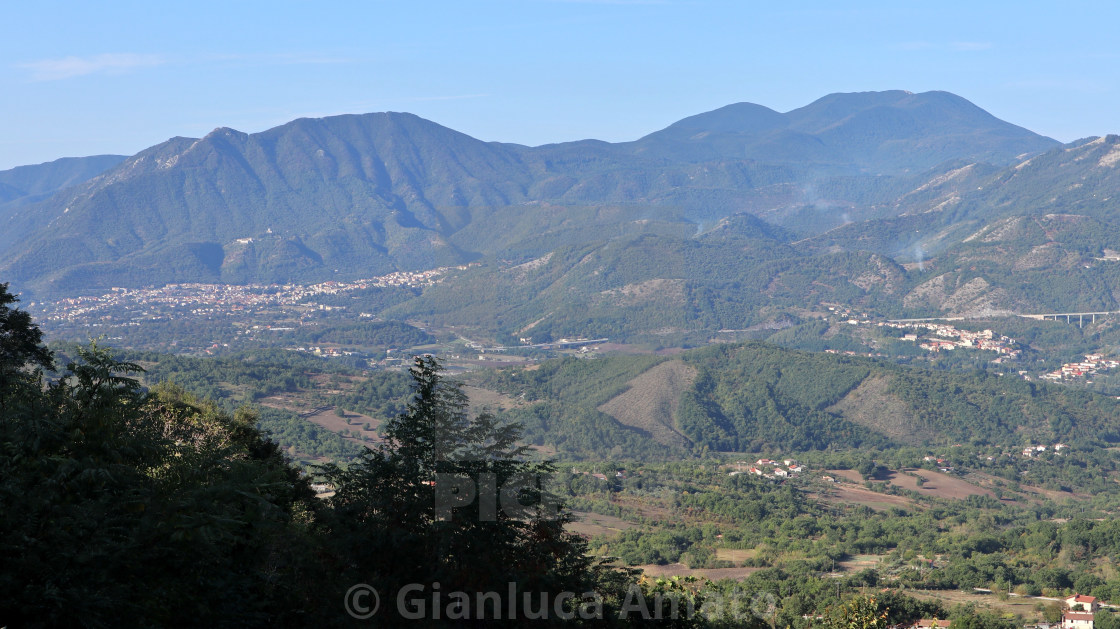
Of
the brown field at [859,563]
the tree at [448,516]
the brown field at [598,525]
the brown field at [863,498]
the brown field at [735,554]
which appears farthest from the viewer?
the brown field at [863,498]

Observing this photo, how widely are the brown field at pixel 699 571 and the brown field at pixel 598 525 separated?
7377 mm

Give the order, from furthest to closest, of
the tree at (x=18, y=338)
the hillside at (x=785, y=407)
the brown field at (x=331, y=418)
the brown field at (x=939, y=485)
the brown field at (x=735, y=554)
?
the hillside at (x=785, y=407)
the brown field at (x=331, y=418)
the brown field at (x=939, y=485)
the brown field at (x=735, y=554)
the tree at (x=18, y=338)

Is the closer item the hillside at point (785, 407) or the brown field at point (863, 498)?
the brown field at point (863, 498)

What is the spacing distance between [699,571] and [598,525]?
14.4 m

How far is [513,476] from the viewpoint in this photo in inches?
864

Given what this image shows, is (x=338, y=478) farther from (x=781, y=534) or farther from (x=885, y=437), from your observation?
(x=885, y=437)

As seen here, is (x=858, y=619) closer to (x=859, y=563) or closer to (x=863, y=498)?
(x=859, y=563)

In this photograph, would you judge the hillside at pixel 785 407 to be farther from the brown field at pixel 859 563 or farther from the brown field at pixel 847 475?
the brown field at pixel 859 563

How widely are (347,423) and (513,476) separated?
106m

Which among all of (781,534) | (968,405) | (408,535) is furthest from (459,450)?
(968,405)

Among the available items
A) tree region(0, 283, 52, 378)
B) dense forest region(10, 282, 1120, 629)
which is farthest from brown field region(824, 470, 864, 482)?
tree region(0, 283, 52, 378)

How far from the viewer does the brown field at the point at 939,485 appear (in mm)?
107438

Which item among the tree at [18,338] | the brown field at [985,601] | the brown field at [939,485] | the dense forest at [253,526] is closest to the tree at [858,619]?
the dense forest at [253,526]

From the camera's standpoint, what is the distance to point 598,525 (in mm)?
81938
